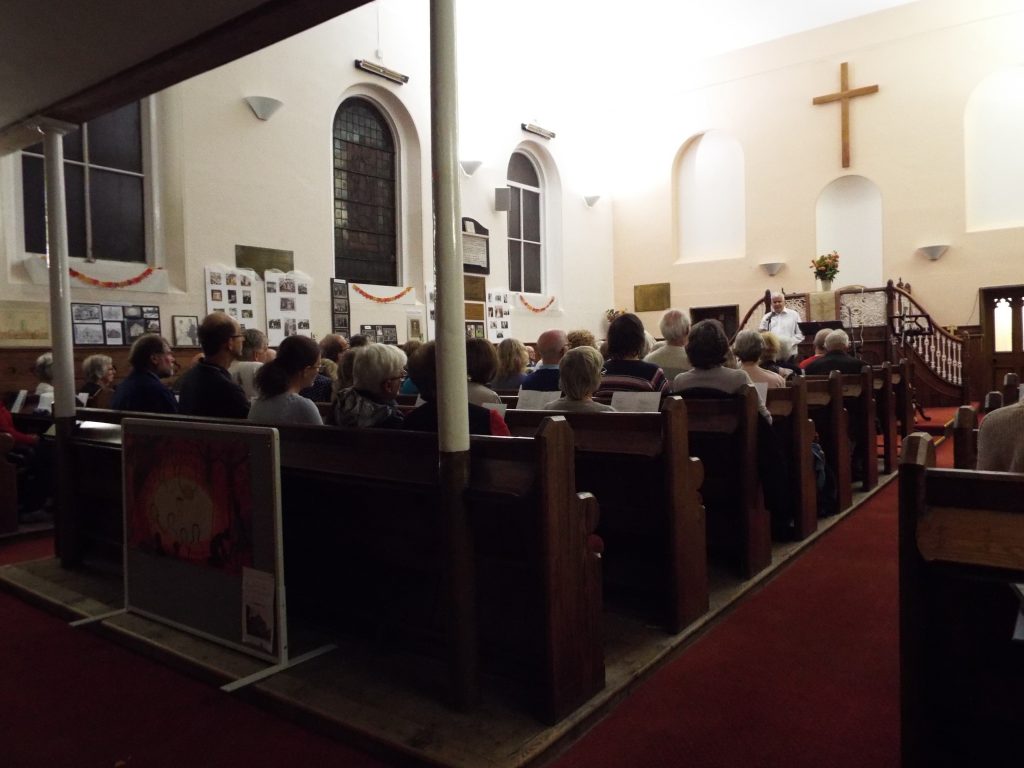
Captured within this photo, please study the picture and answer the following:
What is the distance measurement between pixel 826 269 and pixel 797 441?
Result: 771 cm

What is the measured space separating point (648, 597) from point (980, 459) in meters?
1.36

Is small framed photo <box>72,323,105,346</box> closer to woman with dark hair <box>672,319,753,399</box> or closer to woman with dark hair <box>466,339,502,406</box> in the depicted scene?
woman with dark hair <box>466,339,502,406</box>

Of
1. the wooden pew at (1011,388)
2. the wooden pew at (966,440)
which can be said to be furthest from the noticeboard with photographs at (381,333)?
the wooden pew at (966,440)

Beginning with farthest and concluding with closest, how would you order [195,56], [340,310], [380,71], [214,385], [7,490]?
[380,71] → [340,310] → [7,490] → [214,385] → [195,56]

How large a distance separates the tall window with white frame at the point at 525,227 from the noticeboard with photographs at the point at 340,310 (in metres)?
3.23

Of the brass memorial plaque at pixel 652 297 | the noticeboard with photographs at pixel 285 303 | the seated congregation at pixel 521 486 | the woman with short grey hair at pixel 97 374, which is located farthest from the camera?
the brass memorial plaque at pixel 652 297

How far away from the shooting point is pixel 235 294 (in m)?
7.35

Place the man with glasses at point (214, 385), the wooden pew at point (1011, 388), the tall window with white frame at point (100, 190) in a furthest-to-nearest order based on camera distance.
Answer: the tall window with white frame at point (100, 190) < the man with glasses at point (214, 385) < the wooden pew at point (1011, 388)

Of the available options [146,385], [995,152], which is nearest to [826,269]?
[995,152]

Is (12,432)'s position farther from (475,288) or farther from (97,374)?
(475,288)

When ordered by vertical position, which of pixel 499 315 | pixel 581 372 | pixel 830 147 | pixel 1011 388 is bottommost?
pixel 1011 388

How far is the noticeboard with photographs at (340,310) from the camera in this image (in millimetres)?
8289

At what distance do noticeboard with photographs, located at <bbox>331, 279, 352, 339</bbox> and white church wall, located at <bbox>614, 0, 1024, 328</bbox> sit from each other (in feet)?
19.6

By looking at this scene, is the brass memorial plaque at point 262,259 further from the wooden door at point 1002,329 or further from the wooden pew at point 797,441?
the wooden door at point 1002,329
